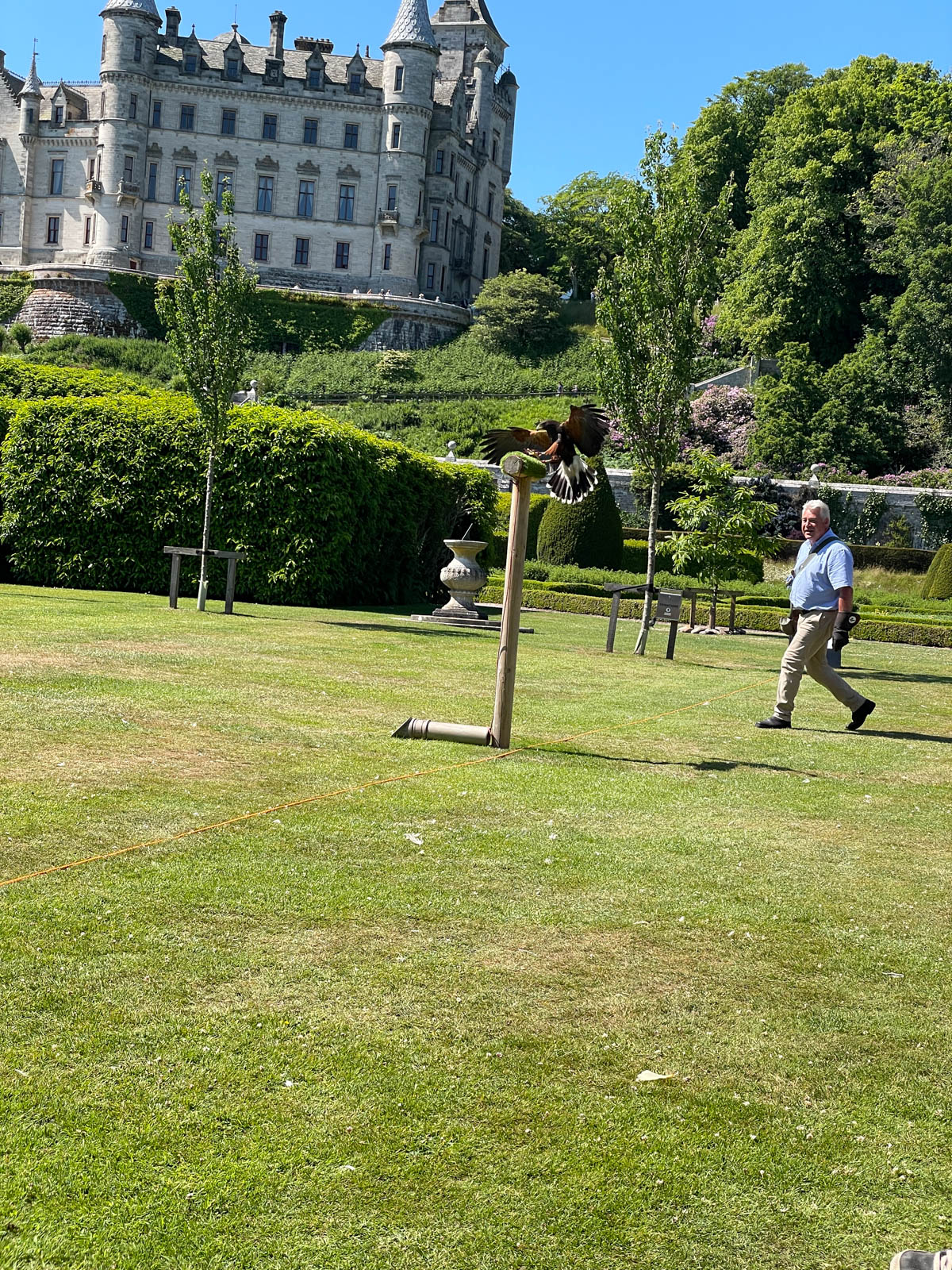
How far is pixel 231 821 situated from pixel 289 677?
469 cm

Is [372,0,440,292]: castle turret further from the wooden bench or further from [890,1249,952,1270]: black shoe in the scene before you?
[890,1249,952,1270]: black shoe

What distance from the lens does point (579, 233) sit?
77.4 metres

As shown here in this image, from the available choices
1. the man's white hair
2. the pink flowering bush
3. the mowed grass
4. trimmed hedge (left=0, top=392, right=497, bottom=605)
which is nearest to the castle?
the pink flowering bush

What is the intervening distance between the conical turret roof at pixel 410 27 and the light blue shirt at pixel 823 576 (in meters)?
71.0

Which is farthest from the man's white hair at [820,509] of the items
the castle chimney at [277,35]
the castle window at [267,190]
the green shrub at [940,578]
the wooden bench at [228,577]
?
the castle chimney at [277,35]

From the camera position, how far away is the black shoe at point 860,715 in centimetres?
921

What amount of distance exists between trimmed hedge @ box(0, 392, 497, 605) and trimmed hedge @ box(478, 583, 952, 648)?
546cm

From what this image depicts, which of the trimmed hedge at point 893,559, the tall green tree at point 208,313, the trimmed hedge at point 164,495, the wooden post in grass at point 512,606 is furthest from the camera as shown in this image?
the trimmed hedge at point 893,559

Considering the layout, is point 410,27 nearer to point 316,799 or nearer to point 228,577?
point 228,577

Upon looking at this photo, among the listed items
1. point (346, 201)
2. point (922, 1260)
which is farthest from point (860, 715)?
point (346, 201)

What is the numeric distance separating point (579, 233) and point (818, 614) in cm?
7268

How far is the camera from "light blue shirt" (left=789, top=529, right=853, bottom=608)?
8875 millimetres

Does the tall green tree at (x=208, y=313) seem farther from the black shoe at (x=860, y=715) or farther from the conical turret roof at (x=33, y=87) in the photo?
the conical turret roof at (x=33, y=87)

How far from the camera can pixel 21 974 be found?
3.38m
